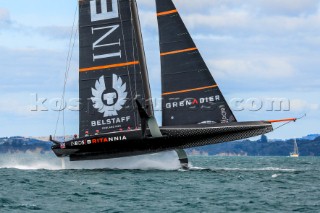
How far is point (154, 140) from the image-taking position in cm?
3334

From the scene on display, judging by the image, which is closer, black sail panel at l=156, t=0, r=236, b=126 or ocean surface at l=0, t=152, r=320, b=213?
ocean surface at l=0, t=152, r=320, b=213

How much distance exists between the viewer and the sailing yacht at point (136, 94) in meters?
33.2

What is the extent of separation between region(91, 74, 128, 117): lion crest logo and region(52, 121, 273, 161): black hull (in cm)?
147

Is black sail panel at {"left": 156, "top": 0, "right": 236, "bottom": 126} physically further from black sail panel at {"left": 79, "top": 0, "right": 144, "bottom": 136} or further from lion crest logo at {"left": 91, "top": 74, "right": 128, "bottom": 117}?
lion crest logo at {"left": 91, "top": 74, "right": 128, "bottom": 117}

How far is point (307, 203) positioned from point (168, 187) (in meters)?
6.16

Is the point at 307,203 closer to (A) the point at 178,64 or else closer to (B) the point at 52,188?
(B) the point at 52,188

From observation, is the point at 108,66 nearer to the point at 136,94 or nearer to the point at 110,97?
the point at 110,97

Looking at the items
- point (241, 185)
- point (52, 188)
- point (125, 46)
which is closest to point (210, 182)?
point (241, 185)

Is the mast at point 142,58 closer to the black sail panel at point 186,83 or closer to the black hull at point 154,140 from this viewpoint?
the black sail panel at point 186,83

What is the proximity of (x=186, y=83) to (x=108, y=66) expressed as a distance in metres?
4.26

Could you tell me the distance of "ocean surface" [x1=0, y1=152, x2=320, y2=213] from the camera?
22219 mm

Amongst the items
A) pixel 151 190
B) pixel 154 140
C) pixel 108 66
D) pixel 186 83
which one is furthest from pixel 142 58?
pixel 151 190

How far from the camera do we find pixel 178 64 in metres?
33.3

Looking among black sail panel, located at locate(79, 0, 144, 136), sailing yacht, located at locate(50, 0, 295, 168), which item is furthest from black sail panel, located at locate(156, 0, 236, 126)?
black sail panel, located at locate(79, 0, 144, 136)
